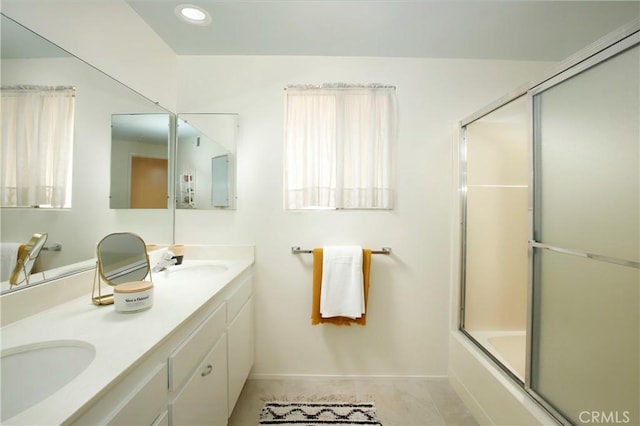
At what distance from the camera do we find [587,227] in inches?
34.5

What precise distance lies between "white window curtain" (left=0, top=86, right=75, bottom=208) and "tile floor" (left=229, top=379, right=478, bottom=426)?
1473mm

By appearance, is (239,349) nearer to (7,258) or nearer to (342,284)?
(342,284)

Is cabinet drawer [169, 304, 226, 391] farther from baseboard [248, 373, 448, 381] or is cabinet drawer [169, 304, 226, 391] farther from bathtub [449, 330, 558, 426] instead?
bathtub [449, 330, 558, 426]

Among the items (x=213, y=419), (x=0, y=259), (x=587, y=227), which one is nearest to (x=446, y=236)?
(x=587, y=227)

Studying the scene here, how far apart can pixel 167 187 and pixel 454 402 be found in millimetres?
2430

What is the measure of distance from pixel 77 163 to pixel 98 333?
29.6 inches

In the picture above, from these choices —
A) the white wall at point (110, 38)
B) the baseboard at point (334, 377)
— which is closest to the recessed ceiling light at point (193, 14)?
the white wall at point (110, 38)

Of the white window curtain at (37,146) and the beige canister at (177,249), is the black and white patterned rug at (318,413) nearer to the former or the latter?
the beige canister at (177,249)

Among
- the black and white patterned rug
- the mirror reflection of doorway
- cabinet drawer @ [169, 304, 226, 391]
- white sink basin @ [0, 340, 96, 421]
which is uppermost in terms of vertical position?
the mirror reflection of doorway

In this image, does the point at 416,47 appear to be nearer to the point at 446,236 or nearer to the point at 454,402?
the point at 446,236

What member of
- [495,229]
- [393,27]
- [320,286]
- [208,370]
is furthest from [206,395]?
[393,27]

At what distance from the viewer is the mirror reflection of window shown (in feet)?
3.99

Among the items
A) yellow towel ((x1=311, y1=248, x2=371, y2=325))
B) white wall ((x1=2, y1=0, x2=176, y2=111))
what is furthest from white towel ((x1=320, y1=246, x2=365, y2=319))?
white wall ((x1=2, y1=0, x2=176, y2=111))

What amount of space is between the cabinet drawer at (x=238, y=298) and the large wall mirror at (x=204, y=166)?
1.88 feet
